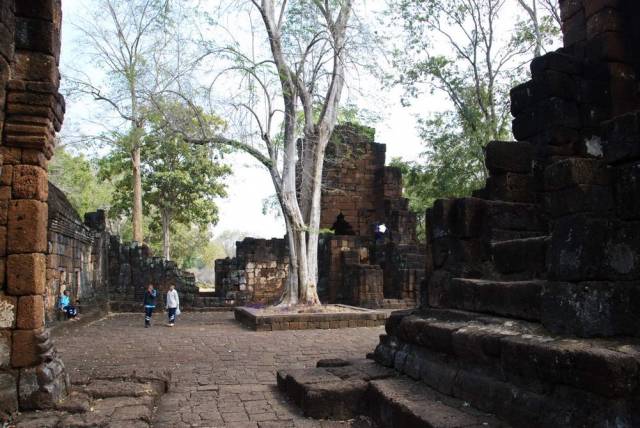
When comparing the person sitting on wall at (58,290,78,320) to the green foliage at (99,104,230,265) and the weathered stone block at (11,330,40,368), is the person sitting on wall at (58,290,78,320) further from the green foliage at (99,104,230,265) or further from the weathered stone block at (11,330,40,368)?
the green foliage at (99,104,230,265)

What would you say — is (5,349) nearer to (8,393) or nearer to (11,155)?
(8,393)

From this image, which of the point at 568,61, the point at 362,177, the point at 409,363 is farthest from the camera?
the point at 362,177

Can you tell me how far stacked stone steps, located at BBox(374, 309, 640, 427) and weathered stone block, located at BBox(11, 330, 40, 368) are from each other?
340cm

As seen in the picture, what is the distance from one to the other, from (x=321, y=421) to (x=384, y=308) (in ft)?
43.4

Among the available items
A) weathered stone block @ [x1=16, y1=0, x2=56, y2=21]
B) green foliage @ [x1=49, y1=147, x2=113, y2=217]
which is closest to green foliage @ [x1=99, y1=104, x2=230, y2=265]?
green foliage @ [x1=49, y1=147, x2=113, y2=217]

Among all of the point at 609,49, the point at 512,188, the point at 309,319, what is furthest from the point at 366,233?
the point at 609,49

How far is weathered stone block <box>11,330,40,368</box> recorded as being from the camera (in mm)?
4637

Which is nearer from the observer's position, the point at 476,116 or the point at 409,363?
the point at 409,363

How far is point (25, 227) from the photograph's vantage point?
4.76m

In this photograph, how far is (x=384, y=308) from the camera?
703 inches

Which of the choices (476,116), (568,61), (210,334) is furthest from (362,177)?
(568,61)

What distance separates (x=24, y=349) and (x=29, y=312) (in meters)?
0.32

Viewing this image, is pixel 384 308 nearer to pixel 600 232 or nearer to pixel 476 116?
pixel 476 116

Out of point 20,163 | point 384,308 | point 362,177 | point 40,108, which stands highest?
point 362,177
